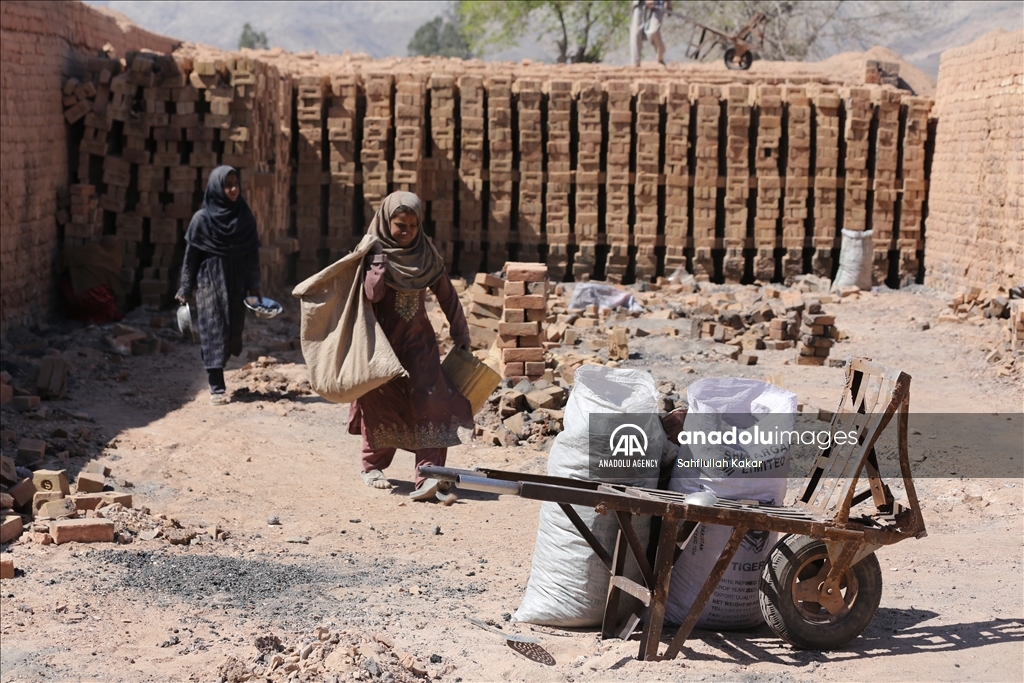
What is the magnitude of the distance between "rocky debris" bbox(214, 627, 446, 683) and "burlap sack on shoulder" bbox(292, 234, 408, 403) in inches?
84.2

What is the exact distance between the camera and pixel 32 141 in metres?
10.3

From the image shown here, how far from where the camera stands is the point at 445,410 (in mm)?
6617

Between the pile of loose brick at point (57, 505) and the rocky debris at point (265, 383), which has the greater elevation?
the rocky debris at point (265, 383)

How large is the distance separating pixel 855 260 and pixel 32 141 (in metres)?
9.17

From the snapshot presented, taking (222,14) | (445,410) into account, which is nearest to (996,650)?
(445,410)

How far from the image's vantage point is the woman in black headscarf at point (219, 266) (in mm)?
8602

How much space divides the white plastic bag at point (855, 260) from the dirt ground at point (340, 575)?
4.93 meters

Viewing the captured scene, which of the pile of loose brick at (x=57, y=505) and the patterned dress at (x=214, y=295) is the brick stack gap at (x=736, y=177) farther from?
the pile of loose brick at (x=57, y=505)

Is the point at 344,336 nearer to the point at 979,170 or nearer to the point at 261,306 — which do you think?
the point at 261,306

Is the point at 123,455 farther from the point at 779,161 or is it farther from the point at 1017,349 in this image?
the point at 779,161

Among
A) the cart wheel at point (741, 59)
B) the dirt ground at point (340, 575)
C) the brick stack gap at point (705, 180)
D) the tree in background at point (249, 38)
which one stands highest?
the tree in background at point (249, 38)

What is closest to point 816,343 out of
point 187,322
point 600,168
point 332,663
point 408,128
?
point 600,168

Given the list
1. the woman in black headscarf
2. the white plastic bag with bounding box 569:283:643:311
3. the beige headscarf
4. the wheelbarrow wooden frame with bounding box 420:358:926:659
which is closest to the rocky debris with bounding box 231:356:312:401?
the woman in black headscarf

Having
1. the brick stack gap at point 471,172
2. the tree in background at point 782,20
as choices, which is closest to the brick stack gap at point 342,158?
the brick stack gap at point 471,172
